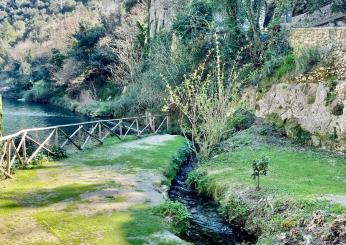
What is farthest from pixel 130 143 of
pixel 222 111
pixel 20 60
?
pixel 20 60

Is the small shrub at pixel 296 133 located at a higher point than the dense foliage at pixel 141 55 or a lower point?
lower

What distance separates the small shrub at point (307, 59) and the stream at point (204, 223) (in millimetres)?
10208

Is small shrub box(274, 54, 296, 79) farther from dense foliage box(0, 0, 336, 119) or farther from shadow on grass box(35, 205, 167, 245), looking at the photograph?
shadow on grass box(35, 205, 167, 245)

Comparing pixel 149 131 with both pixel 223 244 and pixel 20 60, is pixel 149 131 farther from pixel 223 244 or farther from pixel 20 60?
pixel 20 60

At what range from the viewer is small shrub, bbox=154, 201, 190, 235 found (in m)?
10.3

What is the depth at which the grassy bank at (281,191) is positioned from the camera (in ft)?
28.7

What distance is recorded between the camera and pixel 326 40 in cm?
2208

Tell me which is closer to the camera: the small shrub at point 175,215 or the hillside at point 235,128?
the hillside at point 235,128

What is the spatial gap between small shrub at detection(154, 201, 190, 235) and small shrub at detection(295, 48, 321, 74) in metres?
13.4

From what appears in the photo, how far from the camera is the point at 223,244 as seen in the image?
33.6 ft

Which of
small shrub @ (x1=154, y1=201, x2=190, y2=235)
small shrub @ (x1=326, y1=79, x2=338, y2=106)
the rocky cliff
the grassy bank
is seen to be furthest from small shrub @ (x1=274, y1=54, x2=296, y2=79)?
small shrub @ (x1=154, y1=201, x2=190, y2=235)

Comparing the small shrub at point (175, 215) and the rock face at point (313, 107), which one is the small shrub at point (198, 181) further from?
the rock face at point (313, 107)

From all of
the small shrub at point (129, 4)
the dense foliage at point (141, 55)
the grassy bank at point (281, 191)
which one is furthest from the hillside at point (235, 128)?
the small shrub at point (129, 4)

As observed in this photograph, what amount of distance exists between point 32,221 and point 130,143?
500 inches
